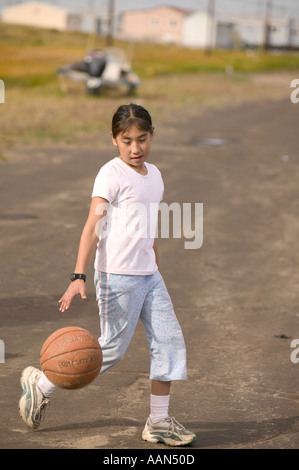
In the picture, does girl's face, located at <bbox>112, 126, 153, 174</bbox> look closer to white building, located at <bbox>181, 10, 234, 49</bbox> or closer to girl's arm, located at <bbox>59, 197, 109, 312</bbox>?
girl's arm, located at <bbox>59, 197, 109, 312</bbox>

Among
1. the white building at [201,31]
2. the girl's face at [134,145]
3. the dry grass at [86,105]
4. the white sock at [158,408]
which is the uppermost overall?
the white building at [201,31]

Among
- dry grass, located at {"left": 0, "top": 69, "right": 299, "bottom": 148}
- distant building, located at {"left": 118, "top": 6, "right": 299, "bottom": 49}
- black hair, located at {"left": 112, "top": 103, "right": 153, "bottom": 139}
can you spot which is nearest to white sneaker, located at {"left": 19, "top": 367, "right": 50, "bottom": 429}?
black hair, located at {"left": 112, "top": 103, "right": 153, "bottom": 139}

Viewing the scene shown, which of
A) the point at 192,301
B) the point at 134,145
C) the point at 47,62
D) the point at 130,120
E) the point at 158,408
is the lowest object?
the point at 192,301

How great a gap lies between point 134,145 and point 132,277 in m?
0.70

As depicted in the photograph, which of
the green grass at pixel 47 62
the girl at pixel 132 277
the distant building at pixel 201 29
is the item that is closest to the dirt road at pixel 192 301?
the girl at pixel 132 277

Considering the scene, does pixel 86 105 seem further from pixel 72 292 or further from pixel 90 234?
pixel 72 292

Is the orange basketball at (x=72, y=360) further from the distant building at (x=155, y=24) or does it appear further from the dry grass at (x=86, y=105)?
the distant building at (x=155, y=24)

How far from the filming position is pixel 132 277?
4859mm

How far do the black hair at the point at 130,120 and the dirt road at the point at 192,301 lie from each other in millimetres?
1663

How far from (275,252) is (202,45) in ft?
382

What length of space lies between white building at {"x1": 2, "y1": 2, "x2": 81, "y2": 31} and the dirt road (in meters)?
119

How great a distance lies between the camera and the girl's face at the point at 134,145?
480cm

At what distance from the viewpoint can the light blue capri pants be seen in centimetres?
486

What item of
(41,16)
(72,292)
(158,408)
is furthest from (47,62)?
(41,16)
